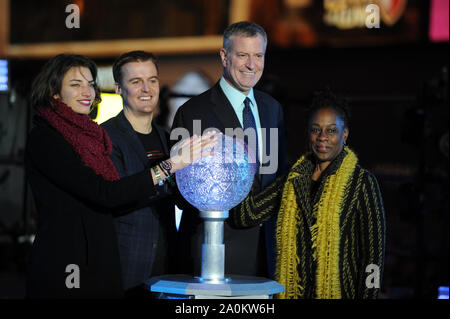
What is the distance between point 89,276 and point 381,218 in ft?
4.25

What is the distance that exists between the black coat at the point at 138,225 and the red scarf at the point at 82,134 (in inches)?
10.8

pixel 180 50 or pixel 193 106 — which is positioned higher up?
pixel 180 50

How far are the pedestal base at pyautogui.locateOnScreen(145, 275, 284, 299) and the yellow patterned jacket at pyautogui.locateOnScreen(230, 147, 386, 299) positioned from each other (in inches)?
14.0

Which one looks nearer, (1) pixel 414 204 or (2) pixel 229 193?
(2) pixel 229 193

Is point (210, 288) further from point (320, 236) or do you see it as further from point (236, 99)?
point (236, 99)

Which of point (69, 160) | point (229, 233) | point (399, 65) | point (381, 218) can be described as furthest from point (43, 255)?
point (399, 65)

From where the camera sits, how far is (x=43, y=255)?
2.77m

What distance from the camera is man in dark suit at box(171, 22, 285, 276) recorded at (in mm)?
3252

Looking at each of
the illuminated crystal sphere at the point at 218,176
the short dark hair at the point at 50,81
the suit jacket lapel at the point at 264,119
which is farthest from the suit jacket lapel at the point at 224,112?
the short dark hair at the point at 50,81

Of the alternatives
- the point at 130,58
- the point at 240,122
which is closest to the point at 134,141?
the point at 130,58

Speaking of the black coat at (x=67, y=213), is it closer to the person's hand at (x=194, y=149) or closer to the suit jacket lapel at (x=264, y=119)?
the person's hand at (x=194, y=149)

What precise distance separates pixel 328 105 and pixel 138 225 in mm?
1047

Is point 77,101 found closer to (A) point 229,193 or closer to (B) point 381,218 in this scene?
(A) point 229,193

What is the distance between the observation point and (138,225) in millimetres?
3207
